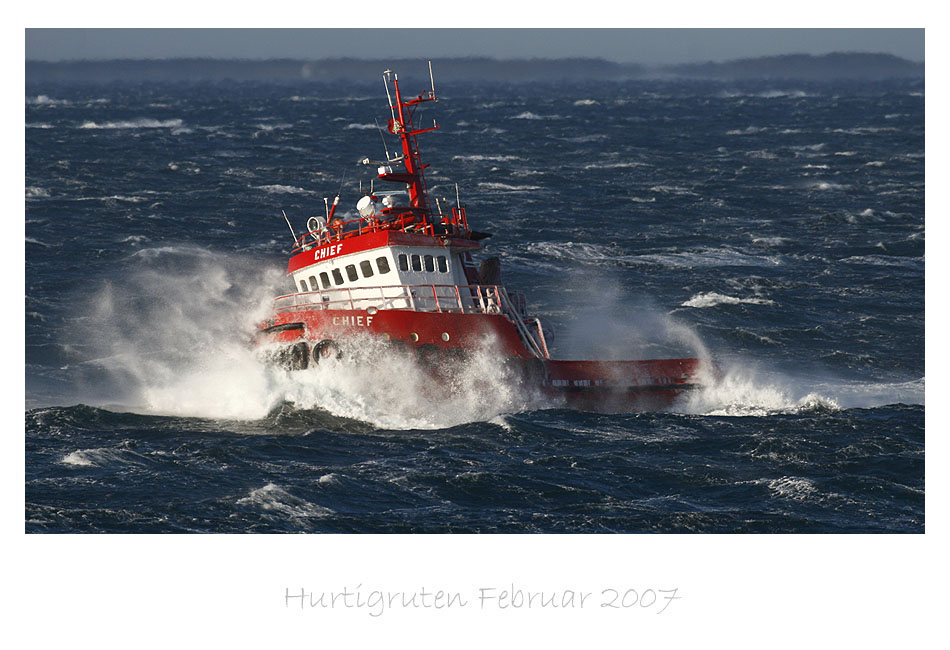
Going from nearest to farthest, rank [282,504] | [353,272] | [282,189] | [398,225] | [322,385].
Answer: [282,504] → [322,385] → [353,272] → [398,225] → [282,189]

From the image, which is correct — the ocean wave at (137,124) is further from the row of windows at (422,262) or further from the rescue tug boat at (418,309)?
the row of windows at (422,262)

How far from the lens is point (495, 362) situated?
35.4 metres

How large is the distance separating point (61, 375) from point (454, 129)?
79077mm


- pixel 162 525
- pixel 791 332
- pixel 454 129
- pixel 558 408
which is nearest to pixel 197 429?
pixel 162 525

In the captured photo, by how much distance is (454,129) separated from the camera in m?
115

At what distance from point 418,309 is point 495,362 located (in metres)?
2.99

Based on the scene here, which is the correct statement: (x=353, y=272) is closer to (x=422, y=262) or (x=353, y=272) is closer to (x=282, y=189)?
(x=422, y=262)

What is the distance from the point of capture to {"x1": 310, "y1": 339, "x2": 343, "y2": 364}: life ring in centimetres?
3466

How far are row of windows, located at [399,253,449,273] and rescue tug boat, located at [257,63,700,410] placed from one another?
3 cm

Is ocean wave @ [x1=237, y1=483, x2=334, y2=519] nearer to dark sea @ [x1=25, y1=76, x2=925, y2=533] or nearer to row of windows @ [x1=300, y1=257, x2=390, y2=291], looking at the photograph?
dark sea @ [x1=25, y1=76, x2=925, y2=533]

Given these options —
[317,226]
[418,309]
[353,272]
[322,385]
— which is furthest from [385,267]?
[322,385]

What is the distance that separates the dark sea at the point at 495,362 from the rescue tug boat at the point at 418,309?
933mm

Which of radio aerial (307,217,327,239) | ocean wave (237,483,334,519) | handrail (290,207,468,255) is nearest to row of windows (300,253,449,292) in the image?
handrail (290,207,468,255)

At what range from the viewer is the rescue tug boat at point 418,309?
114 feet
